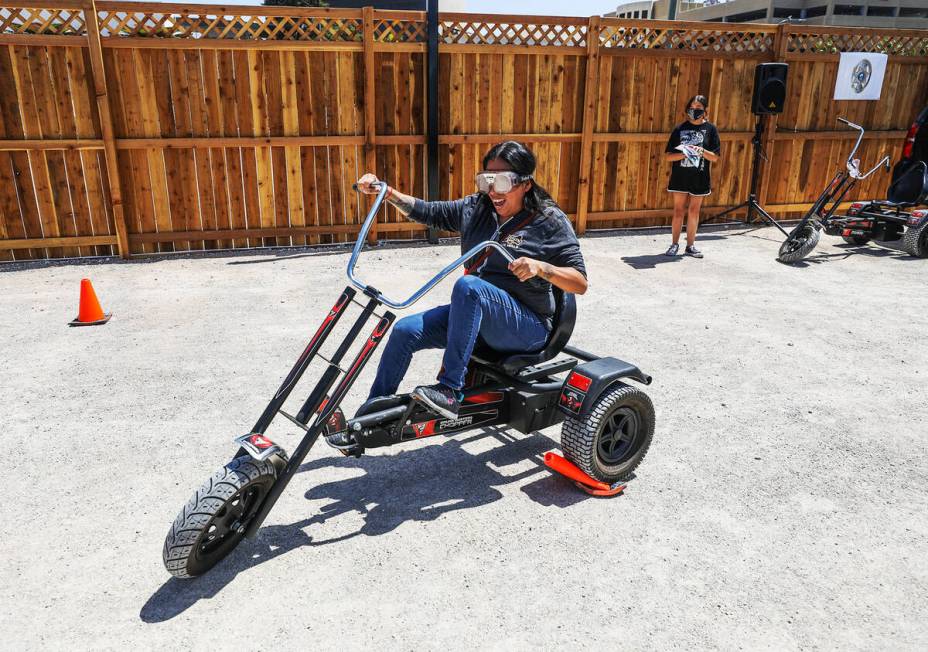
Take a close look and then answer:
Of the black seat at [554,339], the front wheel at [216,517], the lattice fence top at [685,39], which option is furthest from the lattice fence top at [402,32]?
the front wheel at [216,517]

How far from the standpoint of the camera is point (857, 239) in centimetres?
905

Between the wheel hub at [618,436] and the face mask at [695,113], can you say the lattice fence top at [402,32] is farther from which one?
the wheel hub at [618,436]

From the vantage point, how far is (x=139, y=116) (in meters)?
7.82

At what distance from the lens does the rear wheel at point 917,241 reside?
8.43 m

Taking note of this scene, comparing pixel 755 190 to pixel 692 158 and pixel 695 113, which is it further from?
pixel 695 113

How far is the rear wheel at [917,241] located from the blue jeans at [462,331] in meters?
7.05

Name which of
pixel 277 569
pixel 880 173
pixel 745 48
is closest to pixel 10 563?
pixel 277 569

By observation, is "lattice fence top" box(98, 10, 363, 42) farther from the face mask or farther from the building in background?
the building in background

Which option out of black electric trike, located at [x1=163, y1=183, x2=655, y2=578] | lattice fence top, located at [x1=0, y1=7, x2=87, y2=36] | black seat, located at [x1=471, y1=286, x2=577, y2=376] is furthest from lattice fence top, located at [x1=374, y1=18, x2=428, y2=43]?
black seat, located at [x1=471, y1=286, x2=577, y2=376]

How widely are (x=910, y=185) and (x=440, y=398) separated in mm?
8311

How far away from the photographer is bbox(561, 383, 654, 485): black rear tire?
10.9 feet

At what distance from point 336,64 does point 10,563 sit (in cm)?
665

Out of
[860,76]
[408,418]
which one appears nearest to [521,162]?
[408,418]

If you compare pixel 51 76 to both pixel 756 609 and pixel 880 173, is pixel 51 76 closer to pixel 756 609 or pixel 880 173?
pixel 756 609
